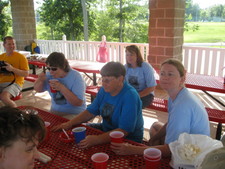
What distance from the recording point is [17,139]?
94 centimetres

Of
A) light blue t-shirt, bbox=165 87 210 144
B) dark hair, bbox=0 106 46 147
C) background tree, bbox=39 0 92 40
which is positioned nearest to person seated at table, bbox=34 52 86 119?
light blue t-shirt, bbox=165 87 210 144

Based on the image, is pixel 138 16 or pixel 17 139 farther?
pixel 138 16

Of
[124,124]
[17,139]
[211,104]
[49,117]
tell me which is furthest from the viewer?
[211,104]

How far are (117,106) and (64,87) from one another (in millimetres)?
722

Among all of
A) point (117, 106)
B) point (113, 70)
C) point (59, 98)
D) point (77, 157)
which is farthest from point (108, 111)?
point (59, 98)

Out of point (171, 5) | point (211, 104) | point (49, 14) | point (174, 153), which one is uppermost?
point (49, 14)

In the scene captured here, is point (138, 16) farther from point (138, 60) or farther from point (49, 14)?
point (138, 60)

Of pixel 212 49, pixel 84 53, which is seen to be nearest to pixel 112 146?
pixel 212 49

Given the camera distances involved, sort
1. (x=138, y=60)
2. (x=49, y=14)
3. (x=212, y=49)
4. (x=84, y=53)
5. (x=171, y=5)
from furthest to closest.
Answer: (x=49, y=14) < (x=84, y=53) < (x=212, y=49) < (x=171, y=5) < (x=138, y=60)

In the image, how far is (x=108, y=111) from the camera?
202cm

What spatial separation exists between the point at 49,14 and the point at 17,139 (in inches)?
700

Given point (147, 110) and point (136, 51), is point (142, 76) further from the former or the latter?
point (147, 110)

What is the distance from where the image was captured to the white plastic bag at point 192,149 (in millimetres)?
1146

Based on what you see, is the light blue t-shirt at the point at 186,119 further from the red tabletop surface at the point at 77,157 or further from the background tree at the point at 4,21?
the background tree at the point at 4,21
